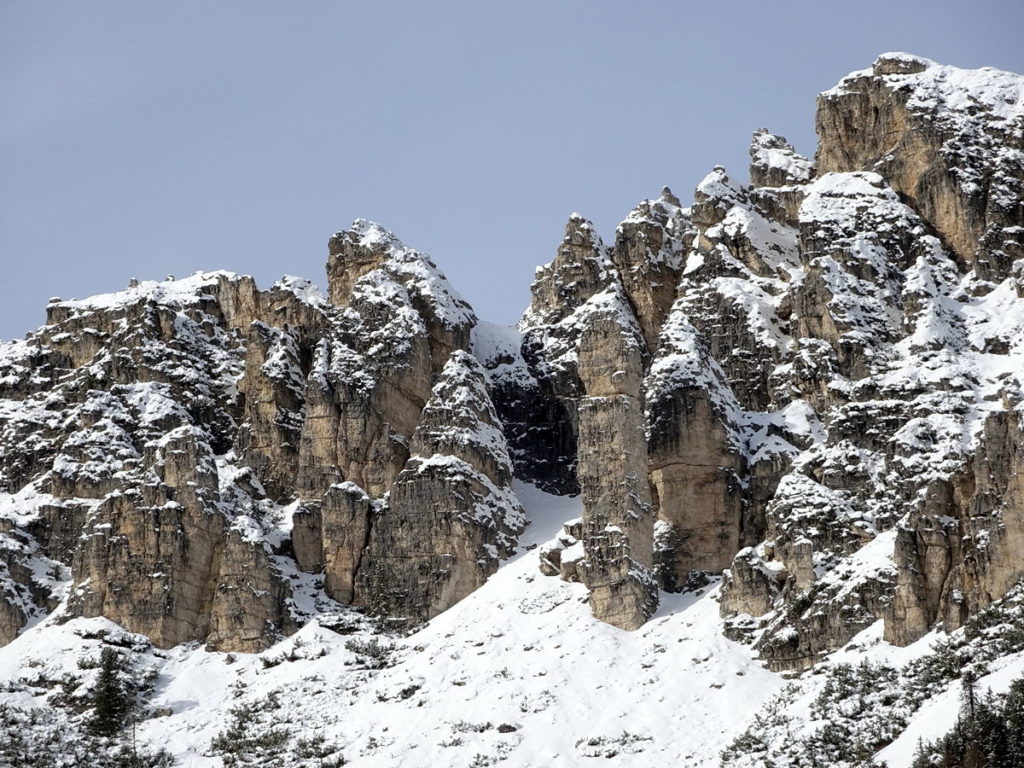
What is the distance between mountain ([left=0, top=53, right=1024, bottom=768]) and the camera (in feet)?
371

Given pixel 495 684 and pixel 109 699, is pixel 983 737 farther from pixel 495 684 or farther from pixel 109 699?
pixel 109 699

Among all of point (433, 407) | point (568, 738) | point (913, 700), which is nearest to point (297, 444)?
point (433, 407)

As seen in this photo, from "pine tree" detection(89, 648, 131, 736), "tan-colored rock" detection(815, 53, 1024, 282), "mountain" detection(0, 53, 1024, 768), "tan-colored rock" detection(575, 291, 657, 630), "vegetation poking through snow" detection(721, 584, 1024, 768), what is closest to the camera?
"vegetation poking through snow" detection(721, 584, 1024, 768)

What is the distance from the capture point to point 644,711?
378ft

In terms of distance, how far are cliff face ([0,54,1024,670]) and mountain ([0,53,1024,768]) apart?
239 millimetres

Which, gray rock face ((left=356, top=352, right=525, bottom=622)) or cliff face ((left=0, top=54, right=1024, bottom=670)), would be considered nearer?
cliff face ((left=0, top=54, right=1024, bottom=670))

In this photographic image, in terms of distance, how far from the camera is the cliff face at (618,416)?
118m

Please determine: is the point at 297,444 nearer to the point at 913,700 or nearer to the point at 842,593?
the point at 842,593

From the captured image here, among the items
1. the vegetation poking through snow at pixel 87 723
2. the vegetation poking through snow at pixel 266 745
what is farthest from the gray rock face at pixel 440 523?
the vegetation poking through snow at pixel 87 723

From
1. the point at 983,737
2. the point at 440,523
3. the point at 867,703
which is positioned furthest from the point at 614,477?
the point at 983,737

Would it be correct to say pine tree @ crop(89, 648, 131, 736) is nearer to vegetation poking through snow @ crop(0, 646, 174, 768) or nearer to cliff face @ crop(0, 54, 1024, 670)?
vegetation poking through snow @ crop(0, 646, 174, 768)

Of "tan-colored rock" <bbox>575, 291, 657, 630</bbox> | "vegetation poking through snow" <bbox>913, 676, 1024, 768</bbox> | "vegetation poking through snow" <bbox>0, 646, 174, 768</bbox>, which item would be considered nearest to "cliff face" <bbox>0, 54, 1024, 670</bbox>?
"tan-colored rock" <bbox>575, 291, 657, 630</bbox>

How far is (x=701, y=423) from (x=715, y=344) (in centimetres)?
951

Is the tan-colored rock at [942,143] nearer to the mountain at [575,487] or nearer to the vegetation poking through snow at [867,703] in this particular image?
the mountain at [575,487]
